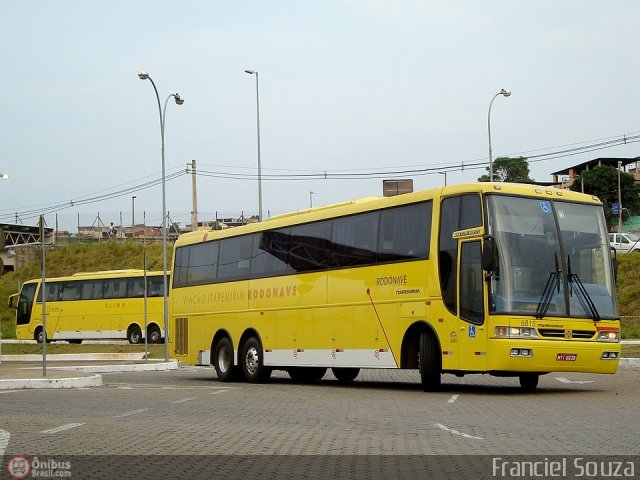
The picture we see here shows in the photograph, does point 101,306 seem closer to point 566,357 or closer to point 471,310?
point 471,310

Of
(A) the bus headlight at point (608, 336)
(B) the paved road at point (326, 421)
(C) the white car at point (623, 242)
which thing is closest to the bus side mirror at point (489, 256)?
(B) the paved road at point (326, 421)

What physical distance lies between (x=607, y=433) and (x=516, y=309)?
6.50 metres

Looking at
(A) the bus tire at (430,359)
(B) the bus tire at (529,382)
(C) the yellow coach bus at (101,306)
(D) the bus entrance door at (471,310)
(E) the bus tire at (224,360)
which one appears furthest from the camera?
(C) the yellow coach bus at (101,306)

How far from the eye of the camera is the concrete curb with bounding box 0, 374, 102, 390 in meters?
24.1

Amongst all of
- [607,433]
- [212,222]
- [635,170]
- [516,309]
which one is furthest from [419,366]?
[635,170]

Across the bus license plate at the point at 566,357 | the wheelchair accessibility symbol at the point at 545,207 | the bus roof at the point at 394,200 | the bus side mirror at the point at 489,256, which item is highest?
the bus roof at the point at 394,200

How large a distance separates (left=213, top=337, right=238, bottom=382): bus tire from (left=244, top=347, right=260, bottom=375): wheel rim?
0.73 metres

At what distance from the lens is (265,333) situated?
2544 centimetres

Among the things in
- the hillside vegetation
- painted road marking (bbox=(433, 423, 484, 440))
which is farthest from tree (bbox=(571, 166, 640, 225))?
painted road marking (bbox=(433, 423, 484, 440))

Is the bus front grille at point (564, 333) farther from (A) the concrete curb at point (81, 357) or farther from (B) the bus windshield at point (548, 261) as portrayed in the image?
(A) the concrete curb at point (81, 357)

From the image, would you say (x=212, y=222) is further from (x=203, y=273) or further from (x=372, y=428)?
(x=372, y=428)

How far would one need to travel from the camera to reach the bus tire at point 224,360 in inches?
1058

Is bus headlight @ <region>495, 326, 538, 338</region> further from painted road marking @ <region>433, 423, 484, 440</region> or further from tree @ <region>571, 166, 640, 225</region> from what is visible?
tree @ <region>571, 166, 640, 225</region>

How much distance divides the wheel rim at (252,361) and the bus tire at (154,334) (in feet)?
97.1
